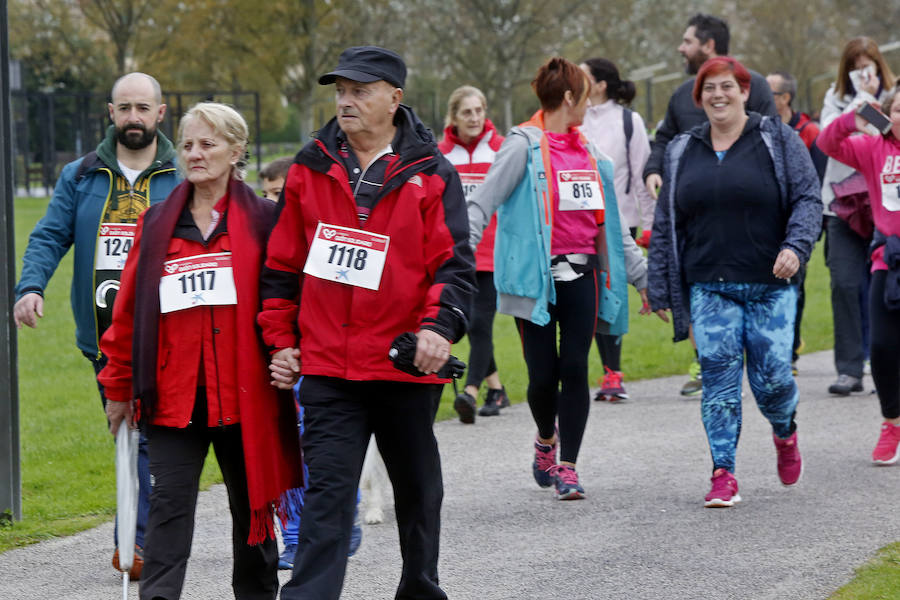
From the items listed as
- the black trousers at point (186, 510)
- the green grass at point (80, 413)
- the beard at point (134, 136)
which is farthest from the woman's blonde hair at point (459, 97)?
the black trousers at point (186, 510)

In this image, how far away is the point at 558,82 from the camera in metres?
6.79

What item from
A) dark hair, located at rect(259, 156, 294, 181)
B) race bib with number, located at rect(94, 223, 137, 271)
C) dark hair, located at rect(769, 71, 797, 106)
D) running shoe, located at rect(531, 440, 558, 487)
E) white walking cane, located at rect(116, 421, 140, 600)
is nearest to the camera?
white walking cane, located at rect(116, 421, 140, 600)

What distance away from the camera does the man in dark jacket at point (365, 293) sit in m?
4.34

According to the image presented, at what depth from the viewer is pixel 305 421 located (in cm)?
445

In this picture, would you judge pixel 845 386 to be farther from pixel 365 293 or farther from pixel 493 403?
pixel 365 293

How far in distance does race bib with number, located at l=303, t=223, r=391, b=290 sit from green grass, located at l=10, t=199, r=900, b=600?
2131 mm

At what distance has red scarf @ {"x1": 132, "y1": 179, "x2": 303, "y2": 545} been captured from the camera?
4.42m

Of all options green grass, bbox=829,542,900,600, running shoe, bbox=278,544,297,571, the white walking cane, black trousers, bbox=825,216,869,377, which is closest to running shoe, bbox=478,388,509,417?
black trousers, bbox=825,216,869,377

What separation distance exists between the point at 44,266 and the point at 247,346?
157 cm

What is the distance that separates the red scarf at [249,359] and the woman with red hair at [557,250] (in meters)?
2.22

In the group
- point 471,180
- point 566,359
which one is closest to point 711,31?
point 471,180

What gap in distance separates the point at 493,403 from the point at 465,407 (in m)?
0.66

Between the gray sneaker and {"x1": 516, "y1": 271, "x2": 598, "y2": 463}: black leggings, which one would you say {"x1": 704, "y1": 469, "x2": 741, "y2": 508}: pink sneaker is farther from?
the gray sneaker

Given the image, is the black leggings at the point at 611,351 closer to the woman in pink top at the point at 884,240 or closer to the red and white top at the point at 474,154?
the red and white top at the point at 474,154
